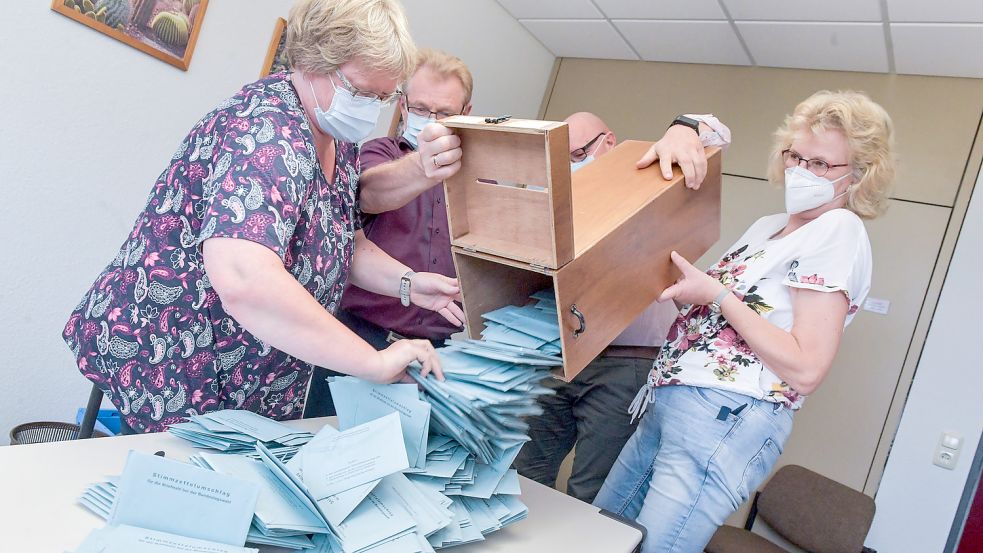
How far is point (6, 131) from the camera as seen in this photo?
6.07ft

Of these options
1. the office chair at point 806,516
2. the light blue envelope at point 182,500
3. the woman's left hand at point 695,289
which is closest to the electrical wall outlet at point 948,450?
the office chair at point 806,516

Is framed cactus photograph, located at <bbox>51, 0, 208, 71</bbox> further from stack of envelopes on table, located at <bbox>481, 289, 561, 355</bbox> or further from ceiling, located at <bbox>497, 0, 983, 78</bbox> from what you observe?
ceiling, located at <bbox>497, 0, 983, 78</bbox>

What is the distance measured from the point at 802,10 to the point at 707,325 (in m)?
1.84

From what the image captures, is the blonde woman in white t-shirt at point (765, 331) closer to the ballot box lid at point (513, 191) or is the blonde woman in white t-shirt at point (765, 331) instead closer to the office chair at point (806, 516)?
the ballot box lid at point (513, 191)

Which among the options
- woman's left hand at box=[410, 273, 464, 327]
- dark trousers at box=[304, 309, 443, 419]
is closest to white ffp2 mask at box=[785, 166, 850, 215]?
woman's left hand at box=[410, 273, 464, 327]

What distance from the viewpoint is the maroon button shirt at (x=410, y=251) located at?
1793mm

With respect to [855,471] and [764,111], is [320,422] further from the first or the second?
[764,111]

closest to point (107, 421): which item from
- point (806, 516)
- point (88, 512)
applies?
point (88, 512)

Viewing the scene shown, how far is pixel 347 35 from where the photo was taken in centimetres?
110

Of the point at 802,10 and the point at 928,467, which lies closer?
the point at 802,10

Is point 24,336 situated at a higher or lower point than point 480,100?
lower

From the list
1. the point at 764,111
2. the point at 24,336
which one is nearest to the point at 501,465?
the point at 24,336

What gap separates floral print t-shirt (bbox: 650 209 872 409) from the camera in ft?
4.18

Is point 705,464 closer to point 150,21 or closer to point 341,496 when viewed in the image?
point 341,496
